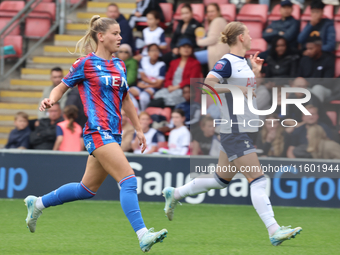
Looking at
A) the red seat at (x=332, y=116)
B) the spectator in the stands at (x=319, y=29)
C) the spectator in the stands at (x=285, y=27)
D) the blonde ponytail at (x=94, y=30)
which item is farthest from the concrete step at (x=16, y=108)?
the blonde ponytail at (x=94, y=30)

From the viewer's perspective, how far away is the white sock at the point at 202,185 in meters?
5.27

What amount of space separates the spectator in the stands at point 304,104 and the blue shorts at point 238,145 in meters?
3.22

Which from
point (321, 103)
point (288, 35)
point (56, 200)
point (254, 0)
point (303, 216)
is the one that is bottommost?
point (303, 216)

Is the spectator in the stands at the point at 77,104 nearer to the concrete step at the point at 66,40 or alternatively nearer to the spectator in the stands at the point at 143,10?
the spectator in the stands at the point at 143,10

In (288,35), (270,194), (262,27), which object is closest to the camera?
(270,194)

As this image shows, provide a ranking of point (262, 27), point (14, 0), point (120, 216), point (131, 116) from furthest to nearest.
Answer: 1. point (14, 0)
2. point (262, 27)
3. point (120, 216)
4. point (131, 116)

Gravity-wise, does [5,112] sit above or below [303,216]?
above

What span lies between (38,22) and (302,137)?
6.29 m

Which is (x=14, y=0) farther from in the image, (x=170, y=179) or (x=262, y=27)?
(x=170, y=179)

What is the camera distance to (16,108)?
10.6 meters

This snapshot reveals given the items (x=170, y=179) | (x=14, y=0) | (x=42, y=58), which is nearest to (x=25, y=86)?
(x=42, y=58)

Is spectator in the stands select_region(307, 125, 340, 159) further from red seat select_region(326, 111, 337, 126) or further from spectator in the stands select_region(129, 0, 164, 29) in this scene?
spectator in the stands select_region(129, 0, 164, 29)

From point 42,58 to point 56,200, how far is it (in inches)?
276

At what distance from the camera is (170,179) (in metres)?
7.69
